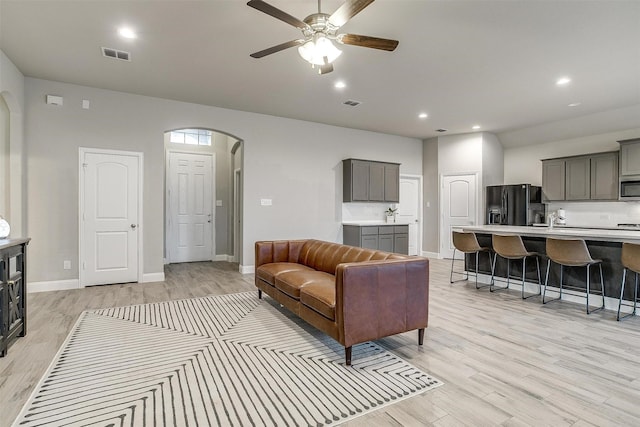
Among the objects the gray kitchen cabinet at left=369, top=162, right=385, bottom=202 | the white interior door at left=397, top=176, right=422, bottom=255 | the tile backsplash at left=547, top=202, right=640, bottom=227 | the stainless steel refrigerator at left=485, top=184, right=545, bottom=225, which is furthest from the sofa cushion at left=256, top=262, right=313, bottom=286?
the tile backsplash at left=547, top=202, right=640, bottom=227

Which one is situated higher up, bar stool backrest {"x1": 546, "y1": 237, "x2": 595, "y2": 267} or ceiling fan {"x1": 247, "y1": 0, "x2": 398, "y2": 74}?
ceiling fan {"x1": 247, "y1": 0, "x2": 398, "y2": 74}

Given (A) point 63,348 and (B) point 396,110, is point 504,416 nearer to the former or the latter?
(A) point 63,348

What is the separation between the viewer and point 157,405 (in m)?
2.00

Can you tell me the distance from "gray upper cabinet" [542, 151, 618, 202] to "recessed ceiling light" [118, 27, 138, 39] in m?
7.76

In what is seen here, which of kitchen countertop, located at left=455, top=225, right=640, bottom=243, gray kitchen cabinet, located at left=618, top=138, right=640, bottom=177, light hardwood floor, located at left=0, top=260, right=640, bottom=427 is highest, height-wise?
gray kitchen cabinet, located at left=618, top=138, right=640, bottom=177

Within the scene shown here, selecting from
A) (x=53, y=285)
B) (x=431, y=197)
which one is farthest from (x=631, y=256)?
(x=53, y=285)

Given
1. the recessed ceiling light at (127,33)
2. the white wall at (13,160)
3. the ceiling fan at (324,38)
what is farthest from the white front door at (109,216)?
the ceiling fan at (324,38)

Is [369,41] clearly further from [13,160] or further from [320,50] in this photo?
[13,160]

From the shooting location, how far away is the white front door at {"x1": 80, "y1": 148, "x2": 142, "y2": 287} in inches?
191

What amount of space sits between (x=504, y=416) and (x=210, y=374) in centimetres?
194

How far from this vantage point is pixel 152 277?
209 inches

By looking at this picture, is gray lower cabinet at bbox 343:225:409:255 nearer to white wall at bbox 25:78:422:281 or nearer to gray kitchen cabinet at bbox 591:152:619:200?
white wall at bbox 25:78:422:281

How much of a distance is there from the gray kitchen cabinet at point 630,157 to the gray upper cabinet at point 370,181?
13.0 ft

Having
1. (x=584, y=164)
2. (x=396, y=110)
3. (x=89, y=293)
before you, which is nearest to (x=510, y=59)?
(x=396, y=110)
